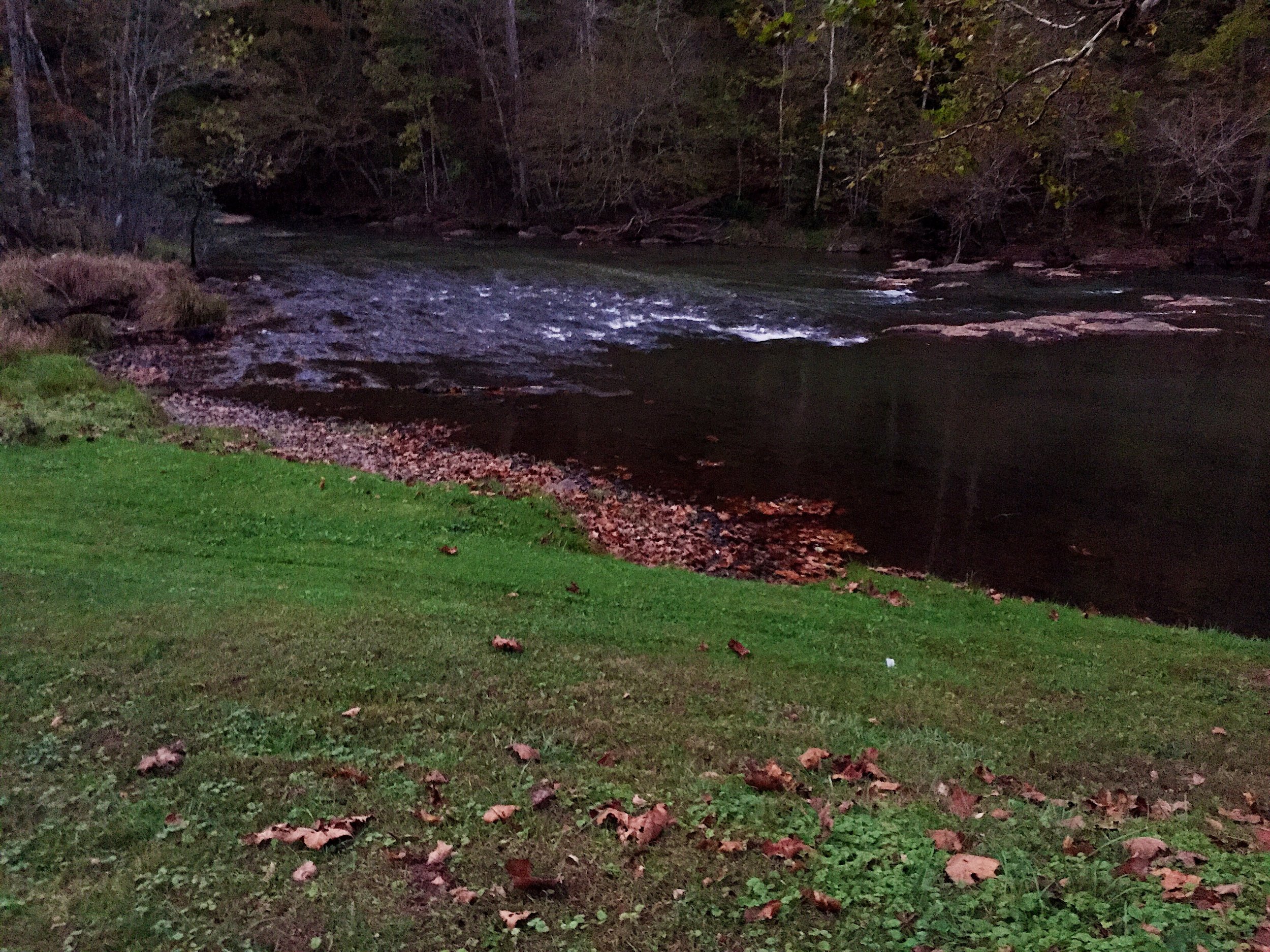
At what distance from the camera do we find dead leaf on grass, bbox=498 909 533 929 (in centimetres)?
367

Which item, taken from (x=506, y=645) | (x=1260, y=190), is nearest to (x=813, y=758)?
(x=506, y=645)

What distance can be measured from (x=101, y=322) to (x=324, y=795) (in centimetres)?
1987

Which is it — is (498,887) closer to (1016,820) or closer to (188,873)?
(188,873)

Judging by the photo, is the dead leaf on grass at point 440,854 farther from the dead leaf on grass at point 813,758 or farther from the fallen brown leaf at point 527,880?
the dead leaf on grass at point 813,758

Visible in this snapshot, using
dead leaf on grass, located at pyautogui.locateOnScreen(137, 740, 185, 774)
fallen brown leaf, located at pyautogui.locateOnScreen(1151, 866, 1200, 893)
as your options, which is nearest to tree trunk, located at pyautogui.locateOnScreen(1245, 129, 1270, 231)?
fallen brown leaf, located at pyautogui.locateOnScreen(1151, 866, 1200, 893)

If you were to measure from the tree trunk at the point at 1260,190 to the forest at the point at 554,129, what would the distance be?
0.17 meters

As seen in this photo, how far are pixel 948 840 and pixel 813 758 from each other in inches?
48.2

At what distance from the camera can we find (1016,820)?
4.47 metres

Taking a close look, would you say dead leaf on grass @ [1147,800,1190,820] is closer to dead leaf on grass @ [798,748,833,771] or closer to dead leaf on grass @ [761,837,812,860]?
dead leaf on grass @ [798,748,833,771]

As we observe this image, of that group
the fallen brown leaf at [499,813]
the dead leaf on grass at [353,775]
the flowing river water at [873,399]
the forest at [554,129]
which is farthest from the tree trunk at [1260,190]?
the dead leaf on grass at [353,775]

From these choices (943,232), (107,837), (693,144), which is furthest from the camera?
(693,144)

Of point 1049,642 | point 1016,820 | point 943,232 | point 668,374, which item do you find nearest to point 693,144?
point 943,232

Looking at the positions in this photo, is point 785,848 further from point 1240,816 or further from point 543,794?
point 1240,816

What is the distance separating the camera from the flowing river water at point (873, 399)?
12.2 m
